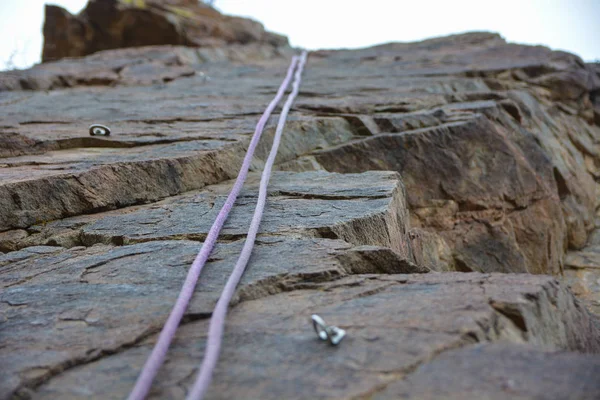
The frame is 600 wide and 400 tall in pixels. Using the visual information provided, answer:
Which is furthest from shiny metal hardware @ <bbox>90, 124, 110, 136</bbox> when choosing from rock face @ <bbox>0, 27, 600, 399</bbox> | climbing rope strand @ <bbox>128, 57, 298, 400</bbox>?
climbing rope strand @ <bbox>128, 57, 298, 400</bbox>

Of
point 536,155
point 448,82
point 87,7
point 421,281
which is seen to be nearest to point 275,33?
point 87,7

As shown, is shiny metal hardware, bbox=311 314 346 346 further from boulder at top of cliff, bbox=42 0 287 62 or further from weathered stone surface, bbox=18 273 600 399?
boulder at top of cliff, bbox=42 0 287 62

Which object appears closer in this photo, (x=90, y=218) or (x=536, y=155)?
(x=90, y=218)

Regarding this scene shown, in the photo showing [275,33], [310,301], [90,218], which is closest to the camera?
[310,301]

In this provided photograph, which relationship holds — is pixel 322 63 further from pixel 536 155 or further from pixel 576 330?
pixel 576 330

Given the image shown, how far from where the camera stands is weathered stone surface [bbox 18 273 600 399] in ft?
4.00

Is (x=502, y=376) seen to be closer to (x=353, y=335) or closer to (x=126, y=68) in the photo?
(x=353, y=335)

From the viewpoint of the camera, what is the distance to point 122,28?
895 cm

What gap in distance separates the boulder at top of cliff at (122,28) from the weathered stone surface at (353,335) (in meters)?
7.92

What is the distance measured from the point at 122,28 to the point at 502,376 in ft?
29.8

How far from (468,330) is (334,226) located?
2.87 feet

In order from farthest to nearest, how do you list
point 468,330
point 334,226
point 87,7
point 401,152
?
point 87,7, point 401,152, point 334,226, point 468,330

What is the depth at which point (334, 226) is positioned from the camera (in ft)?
6.96

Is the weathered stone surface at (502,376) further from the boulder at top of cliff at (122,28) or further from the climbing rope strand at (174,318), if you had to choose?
Result: the boulder at top of cliff at (122,28)
